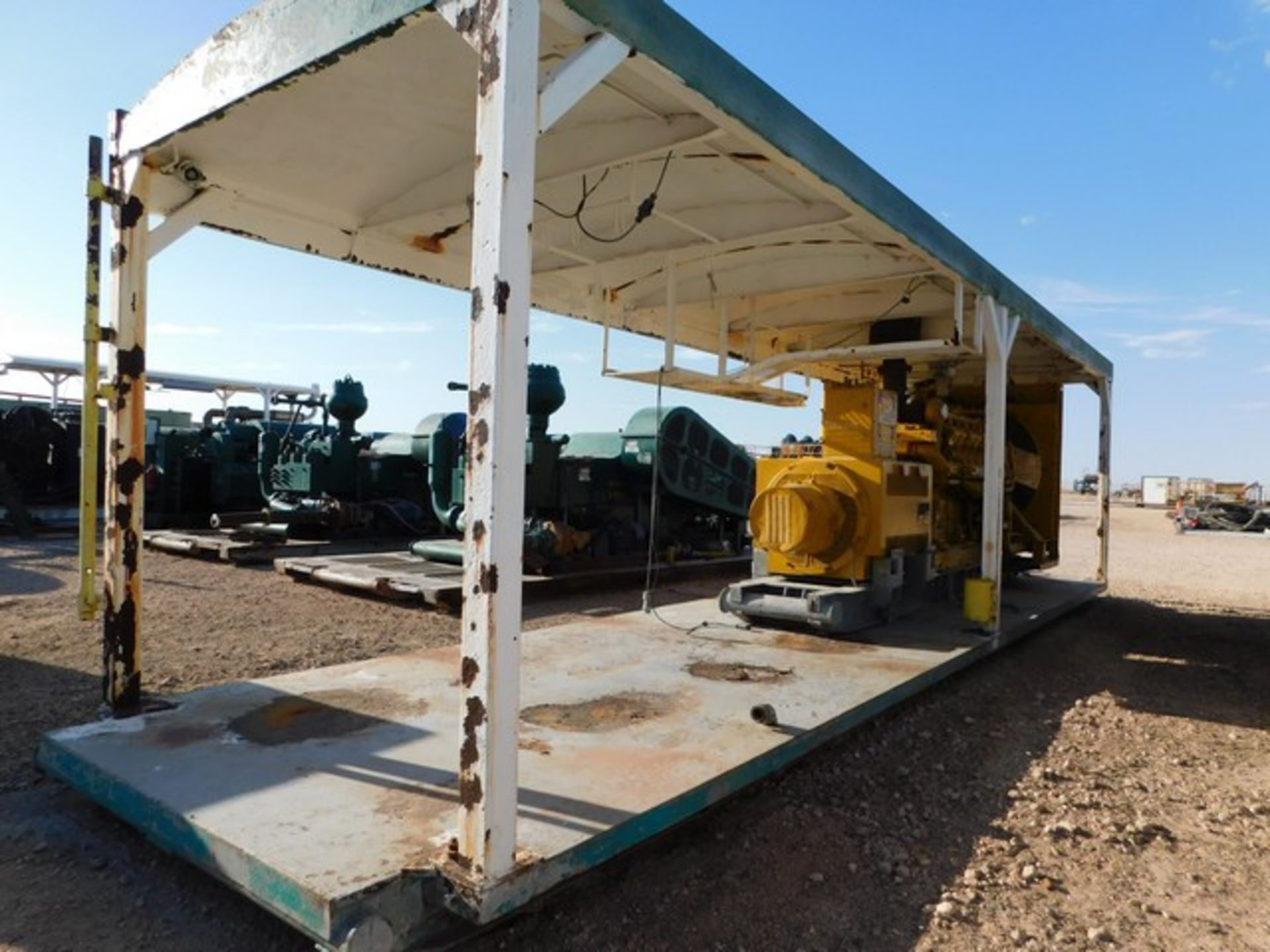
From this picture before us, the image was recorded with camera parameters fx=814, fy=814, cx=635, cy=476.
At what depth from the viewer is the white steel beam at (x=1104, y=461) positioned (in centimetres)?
926

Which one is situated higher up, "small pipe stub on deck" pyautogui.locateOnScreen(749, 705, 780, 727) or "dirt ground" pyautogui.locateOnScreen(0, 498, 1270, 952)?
"small pipe stub on deck" pyautogui.locateOnScreen(749, 705, 780, 727)

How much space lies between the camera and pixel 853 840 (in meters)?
3.18

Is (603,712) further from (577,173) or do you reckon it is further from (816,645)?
(577,173)

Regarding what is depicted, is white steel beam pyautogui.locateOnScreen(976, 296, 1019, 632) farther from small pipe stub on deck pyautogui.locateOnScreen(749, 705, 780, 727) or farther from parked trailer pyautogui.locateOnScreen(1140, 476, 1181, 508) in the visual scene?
parked trailer pyautogui.locateOnScreen(1140, 476, 1181, 508)

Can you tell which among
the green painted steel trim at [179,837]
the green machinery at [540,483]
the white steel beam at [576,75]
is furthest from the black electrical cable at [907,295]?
the green painted steel trim at [179,837]

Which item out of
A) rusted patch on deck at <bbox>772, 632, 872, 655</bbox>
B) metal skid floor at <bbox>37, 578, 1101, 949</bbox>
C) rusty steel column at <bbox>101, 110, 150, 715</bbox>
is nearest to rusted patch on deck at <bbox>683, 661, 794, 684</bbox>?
metal skid floor at <bbox>37, 578, 1101, 949</bbox>

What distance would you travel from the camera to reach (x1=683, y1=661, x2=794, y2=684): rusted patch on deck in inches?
169

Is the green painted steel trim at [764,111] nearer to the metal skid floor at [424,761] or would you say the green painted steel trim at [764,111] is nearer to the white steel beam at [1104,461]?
the metal skid floor at [424,761]

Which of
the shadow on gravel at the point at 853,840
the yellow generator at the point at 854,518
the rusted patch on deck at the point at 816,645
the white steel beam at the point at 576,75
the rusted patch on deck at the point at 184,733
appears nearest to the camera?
the white steel beam at the point at 576,75

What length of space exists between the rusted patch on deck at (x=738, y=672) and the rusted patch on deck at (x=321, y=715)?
1.50m

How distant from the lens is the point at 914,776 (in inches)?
152

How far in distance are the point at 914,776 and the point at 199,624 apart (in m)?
5.72

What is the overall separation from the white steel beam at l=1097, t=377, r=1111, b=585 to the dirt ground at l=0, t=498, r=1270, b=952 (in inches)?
120

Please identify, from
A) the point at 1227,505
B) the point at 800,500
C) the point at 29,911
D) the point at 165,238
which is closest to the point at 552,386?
the point at 800,500
